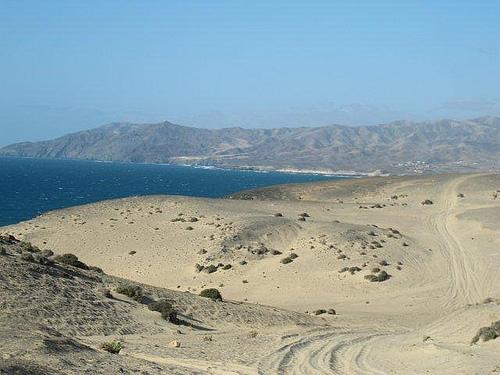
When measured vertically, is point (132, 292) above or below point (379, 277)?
above

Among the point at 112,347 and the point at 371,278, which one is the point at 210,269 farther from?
the point at 112,347

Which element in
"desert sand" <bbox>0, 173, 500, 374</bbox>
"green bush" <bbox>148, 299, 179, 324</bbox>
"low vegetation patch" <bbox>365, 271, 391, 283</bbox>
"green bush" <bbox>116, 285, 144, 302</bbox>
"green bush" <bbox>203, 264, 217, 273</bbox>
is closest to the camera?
"desert sand" <bbox>0, 173, 500, 374</bbox>

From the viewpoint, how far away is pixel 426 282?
4216cm

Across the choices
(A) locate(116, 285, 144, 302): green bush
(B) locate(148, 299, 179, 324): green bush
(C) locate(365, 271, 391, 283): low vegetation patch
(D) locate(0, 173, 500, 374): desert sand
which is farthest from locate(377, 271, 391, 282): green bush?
(B) locate(148, 299, 179, 324): green bush

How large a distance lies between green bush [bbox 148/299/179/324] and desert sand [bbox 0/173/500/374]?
509mm

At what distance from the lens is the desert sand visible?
19250mm

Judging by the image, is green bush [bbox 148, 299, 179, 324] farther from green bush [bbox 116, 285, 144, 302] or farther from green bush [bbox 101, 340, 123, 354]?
green bush [bbox 101, 340, 123, 354]

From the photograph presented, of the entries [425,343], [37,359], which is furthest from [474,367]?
[37,359]

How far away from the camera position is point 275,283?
139ft

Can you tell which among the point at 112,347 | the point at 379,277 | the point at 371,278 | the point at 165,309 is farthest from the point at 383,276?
the point at 112,347

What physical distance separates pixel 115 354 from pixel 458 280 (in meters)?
30.3

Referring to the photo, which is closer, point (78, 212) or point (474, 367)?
point (474, 367)

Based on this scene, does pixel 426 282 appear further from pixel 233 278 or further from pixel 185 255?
pixel 185 255

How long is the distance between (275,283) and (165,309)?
1813 centimetres
